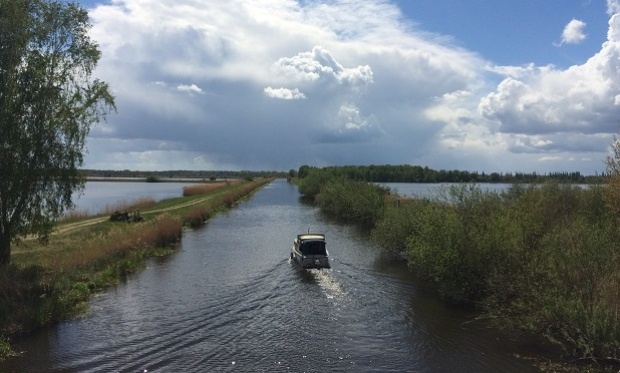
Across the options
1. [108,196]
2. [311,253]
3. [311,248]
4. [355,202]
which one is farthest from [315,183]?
[311,253]

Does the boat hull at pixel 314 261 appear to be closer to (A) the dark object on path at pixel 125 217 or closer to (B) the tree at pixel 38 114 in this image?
(B) the tree at pixel 38 114

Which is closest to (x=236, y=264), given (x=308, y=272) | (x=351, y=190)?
(x=308, y=272)

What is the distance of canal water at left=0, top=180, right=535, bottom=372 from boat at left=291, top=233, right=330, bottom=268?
65cm

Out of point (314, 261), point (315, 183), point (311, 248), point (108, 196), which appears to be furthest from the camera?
point (315, 183)

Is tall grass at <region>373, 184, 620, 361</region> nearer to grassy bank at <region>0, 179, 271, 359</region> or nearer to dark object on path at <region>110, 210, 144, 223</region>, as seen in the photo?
grassy bank at <region>0, 179, 271, 359</region>

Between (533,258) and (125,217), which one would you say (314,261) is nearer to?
(533,258)

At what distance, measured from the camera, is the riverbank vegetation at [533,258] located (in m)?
16.2

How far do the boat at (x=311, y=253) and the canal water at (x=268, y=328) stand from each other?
647 mm

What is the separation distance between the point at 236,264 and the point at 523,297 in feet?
61.7

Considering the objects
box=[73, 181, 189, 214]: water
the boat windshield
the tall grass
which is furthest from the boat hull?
box=[73, 181, 189, 214]: water

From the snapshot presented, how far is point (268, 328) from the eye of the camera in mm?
20125

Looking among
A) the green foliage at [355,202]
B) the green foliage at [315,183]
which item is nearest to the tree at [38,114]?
the green foliage at [355,202]

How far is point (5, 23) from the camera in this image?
22.2 metres

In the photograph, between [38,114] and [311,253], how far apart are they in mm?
16228
